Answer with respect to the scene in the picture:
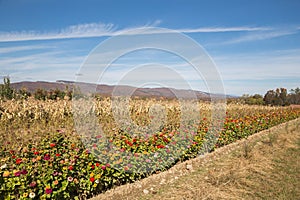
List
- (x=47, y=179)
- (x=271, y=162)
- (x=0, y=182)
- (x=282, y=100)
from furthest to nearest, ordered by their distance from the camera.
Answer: (x=282, y=100), (x=271, y=162), (x=47, y=179), (x=0, y=182)

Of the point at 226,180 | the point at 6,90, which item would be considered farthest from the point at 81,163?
the point at 6,90

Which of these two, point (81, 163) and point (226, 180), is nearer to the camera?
point (81, 163)

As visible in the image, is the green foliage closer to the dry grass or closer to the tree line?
the tree line

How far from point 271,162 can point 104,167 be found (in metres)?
3.41

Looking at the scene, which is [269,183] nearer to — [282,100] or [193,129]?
[193,129]

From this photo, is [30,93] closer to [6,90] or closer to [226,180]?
[6,90]

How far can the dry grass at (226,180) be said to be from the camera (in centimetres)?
348

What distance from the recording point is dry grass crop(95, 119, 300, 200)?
11.4 feet

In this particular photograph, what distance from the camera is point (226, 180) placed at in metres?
3.95

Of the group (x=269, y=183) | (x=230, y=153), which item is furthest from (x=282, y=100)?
(x=269, y=183)

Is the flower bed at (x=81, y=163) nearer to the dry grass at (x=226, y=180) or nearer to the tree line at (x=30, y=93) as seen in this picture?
the dry grass at (x=226, y=180)

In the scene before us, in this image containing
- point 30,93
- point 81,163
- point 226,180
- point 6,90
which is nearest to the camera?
point 81,163

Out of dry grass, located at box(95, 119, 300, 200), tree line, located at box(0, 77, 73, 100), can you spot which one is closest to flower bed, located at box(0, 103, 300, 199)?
dry grass, located at box(95, 119, 300, 200)

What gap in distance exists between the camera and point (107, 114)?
7250mm
